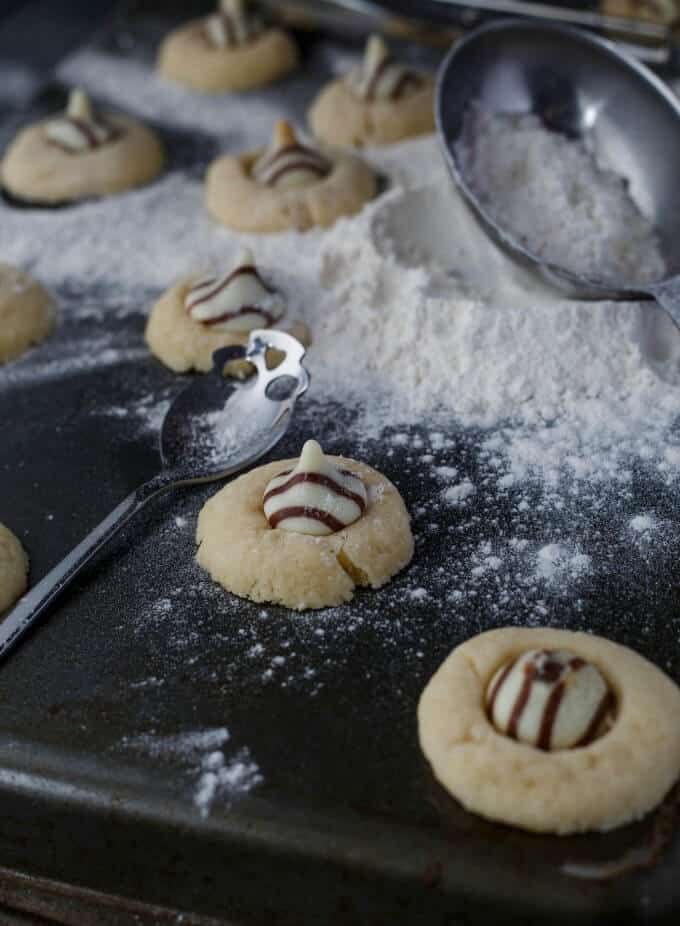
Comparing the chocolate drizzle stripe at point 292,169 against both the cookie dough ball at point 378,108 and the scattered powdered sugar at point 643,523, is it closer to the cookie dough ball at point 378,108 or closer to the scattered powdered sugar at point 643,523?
the cookie dough ball at point 378,108

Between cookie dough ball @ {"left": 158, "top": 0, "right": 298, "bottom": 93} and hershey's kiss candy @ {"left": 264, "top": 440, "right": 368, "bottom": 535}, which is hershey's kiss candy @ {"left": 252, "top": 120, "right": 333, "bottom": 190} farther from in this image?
hershey's kiss candy @ {"left": 264, "top": 440, "right": 368, "bottom": 535}

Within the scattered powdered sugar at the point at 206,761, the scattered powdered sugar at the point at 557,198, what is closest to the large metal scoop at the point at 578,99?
the scattered powdered sugar at the point at 557,198

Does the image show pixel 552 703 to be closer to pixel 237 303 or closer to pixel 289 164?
pixel 237 303

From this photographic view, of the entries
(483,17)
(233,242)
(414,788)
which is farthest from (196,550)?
(483,17)

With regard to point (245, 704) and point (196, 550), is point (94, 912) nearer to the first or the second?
point (245, 704)

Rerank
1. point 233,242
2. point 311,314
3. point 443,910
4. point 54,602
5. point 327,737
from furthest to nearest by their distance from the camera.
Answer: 1. point 233,242
2. point 311,314
3. point 54,602
4. point 327,737
5. point 443,910

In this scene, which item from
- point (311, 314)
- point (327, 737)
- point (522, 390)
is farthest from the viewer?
point (311, 314)
